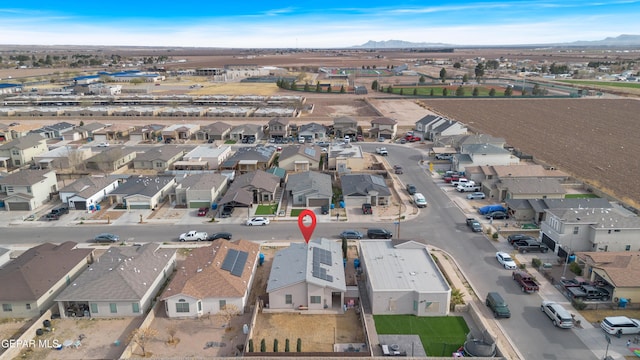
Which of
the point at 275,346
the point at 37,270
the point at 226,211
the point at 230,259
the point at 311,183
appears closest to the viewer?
the point at 275,346

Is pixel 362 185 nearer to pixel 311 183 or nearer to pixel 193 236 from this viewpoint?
pixel 311 183

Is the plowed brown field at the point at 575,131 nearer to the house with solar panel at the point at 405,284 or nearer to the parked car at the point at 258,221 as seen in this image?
the house with solar panel at the point at 405,284

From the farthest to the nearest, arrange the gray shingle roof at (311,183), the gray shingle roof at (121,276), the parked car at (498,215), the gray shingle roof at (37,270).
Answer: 1. the gray shingle roof at (311,183)
2. the parked car at (498,215)
3. the gray shingle roof at (37,270)
4. the gray shingle roof at (121,276)

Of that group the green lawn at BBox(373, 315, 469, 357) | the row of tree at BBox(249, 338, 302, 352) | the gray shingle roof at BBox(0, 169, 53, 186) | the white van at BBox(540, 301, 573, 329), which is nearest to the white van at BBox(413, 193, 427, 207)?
the white van at BBox(540, 301, 573, 329)

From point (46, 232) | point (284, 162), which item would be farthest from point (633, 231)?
point (46, 232)

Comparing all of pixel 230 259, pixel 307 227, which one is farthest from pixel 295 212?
pixel 230 259

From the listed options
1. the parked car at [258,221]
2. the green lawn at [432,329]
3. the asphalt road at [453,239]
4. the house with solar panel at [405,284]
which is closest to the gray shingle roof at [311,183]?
the asphalt road at [453,239]
